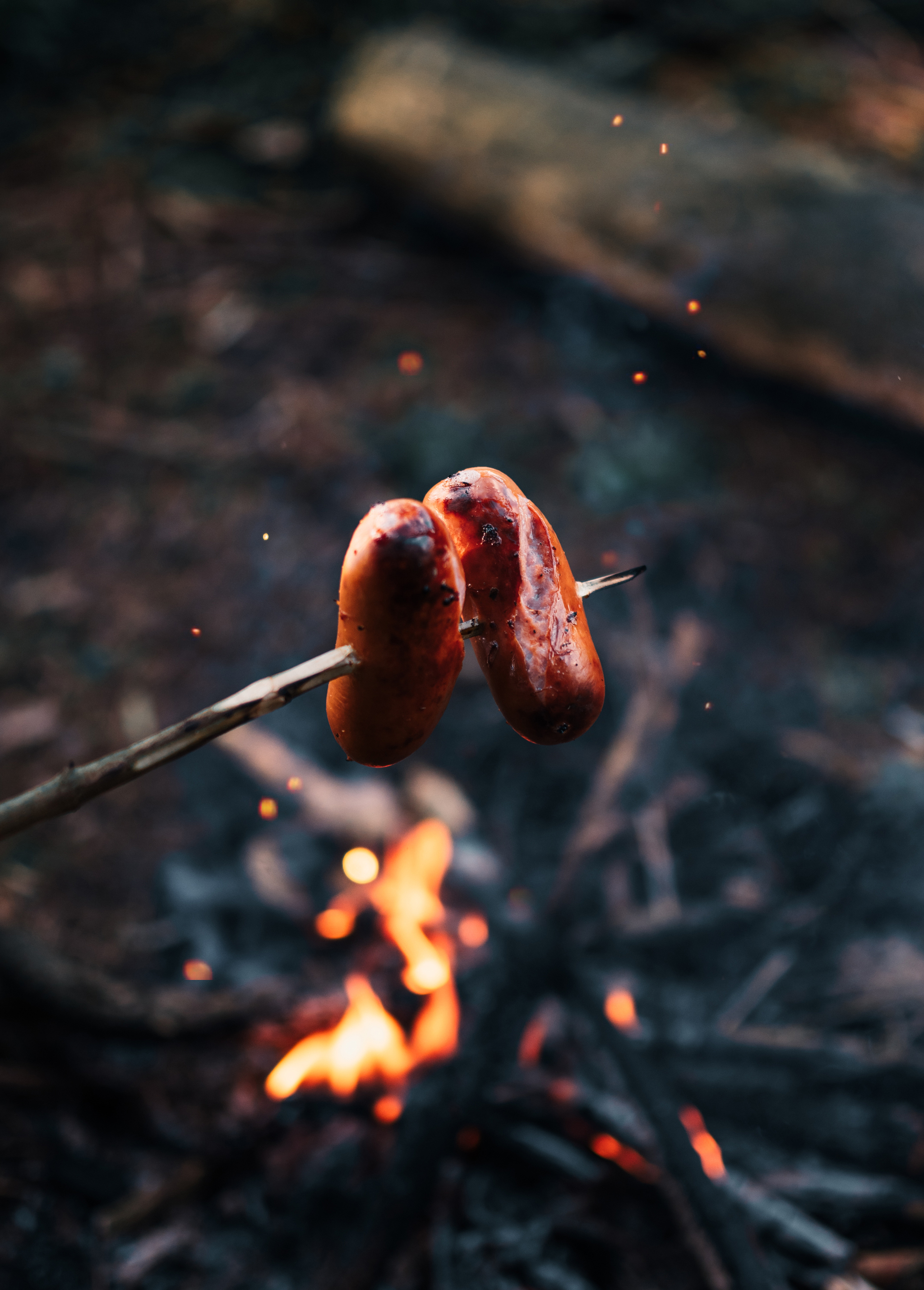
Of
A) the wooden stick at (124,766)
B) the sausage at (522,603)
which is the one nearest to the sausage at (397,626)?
the sausage at (522,603)

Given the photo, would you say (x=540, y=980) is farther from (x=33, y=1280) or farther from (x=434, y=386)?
(x=434, y=386)

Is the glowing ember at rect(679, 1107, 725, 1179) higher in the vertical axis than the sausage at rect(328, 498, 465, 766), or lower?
lower

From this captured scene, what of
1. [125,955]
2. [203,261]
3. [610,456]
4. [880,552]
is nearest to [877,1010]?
[880,552]

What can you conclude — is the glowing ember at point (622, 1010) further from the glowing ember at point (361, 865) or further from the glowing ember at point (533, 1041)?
the glowing ember at point (361, 865)

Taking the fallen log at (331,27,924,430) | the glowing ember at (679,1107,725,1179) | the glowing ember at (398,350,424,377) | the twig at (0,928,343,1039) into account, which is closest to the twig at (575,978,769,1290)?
the glowing ember at (679,1107,725,1179)

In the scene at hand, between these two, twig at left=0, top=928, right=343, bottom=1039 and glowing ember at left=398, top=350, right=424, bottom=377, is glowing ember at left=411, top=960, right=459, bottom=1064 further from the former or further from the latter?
glowing ember at left=398, top=350, right=424, bottom=377
